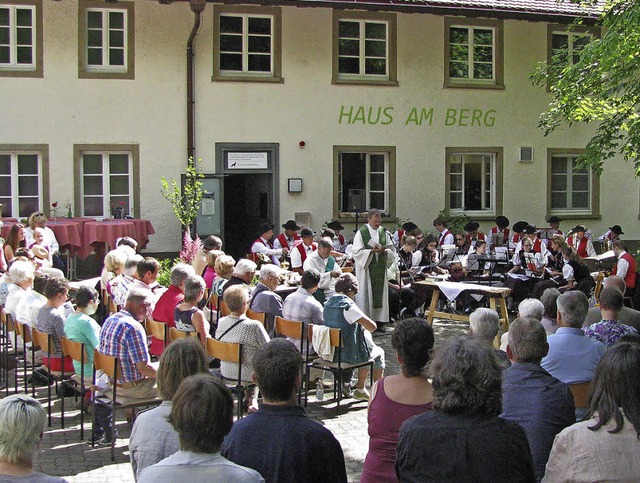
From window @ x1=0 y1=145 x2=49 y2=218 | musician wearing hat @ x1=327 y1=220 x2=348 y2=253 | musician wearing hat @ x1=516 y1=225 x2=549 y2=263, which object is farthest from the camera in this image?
window @ x1=0 y1=145 x2=49 y2=218

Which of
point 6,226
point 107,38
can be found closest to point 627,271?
point 6,226

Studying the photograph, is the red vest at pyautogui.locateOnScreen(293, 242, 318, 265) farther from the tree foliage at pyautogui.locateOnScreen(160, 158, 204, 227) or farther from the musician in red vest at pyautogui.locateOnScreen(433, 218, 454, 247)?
the tree foliage at pyautogui.locateOnScreen(160, 158, 204, 227)

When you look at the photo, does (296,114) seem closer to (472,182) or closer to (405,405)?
(472,182)

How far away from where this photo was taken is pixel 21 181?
1923 cm

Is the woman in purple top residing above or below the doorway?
below

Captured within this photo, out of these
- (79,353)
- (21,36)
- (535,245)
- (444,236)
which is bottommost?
(79,353)

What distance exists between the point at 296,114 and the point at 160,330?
1230 cm

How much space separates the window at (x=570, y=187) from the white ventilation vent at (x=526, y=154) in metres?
0.71

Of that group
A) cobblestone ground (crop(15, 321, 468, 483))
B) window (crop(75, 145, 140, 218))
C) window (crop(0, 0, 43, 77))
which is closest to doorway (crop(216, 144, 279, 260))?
window (crop(75, 145, 140, 218))

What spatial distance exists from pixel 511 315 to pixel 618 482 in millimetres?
12011

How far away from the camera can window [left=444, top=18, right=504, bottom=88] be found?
21703mm

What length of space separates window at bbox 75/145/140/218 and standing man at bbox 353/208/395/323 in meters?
7.16

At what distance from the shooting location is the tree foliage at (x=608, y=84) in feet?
42.9

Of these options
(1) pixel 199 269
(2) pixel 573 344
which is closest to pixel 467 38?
(1) pixel 199 269
